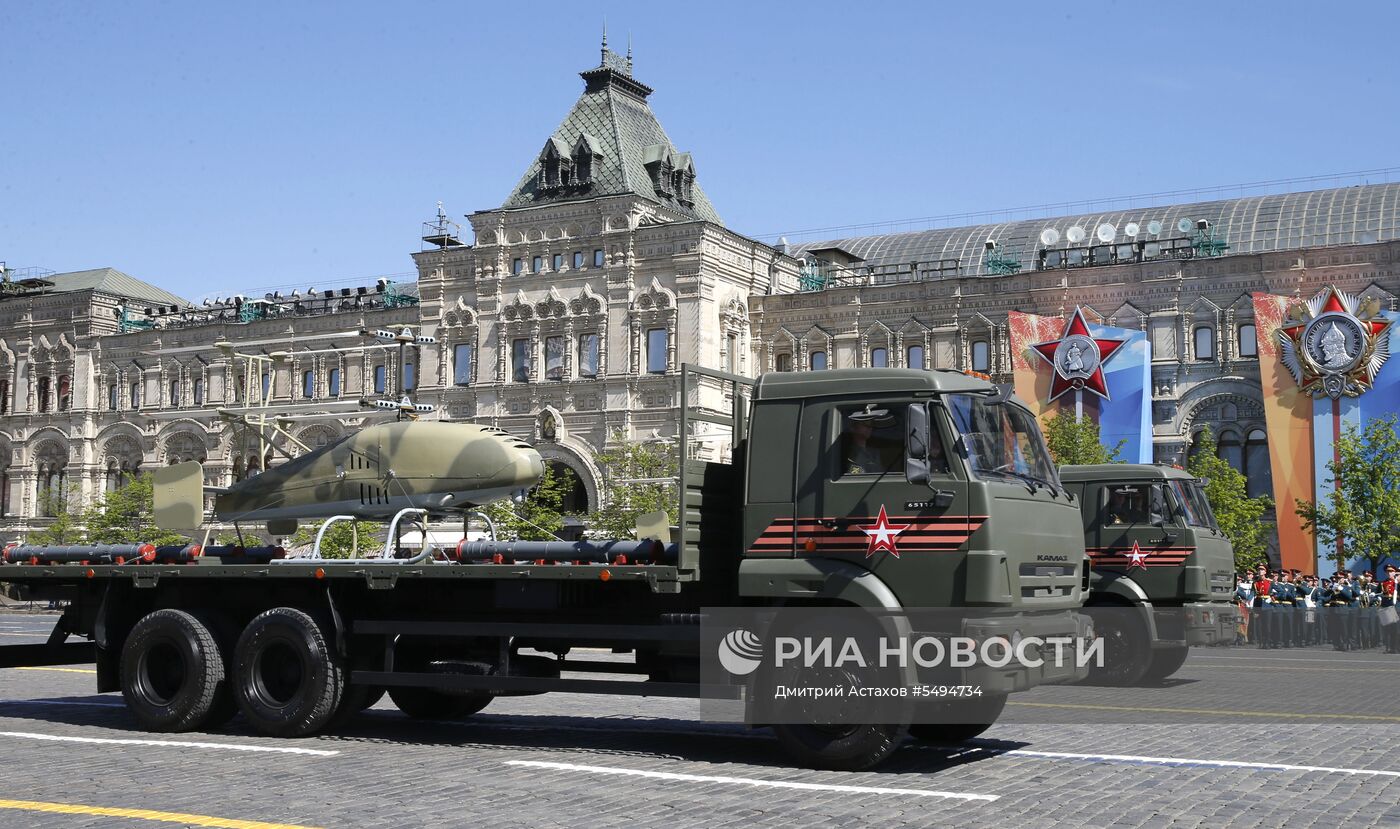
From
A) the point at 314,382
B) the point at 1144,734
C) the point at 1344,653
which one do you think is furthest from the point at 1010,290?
the point at 1144,734

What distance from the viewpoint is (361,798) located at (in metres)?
10.9

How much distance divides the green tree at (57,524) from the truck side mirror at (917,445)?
62717mm

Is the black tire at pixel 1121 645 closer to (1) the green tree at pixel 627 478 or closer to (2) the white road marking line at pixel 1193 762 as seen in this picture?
(2) the white road marking line at pixel 1193 762

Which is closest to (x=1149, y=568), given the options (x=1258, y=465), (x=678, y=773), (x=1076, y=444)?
(x=678, y=773)

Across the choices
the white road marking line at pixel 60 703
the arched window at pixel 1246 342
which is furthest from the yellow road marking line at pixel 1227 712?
the arched window at pixel 1246 342

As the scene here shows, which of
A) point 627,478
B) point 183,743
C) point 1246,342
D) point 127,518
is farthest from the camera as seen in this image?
point 127,518

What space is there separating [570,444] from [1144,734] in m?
49.3

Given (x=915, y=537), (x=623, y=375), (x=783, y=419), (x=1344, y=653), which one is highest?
(x=623, y=375)

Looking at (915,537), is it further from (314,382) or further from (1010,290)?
(314,382)

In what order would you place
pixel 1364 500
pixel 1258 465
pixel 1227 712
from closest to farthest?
pixel 1227 712 → pixel 1364 500 → pixel 1258 465

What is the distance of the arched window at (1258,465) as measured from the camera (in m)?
55.4

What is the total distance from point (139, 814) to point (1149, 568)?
16315 millimetres

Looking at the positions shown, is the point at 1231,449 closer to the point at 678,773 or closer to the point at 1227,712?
the point at 1227,712

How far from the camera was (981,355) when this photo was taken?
60.9 metres
